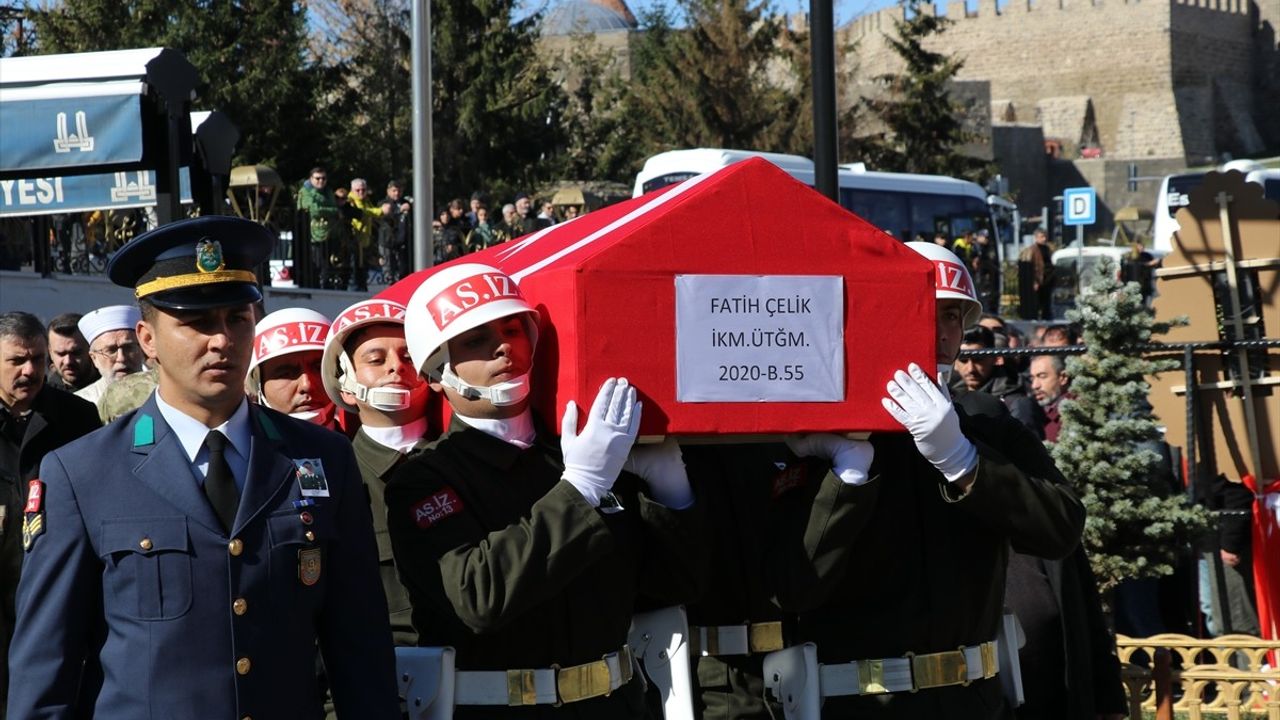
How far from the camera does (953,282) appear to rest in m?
4.78

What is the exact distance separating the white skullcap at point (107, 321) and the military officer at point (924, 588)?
182 inches

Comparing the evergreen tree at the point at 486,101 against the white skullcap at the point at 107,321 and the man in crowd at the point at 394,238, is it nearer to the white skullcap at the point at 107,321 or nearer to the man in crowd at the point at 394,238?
the man in crowd at the point at 394,238

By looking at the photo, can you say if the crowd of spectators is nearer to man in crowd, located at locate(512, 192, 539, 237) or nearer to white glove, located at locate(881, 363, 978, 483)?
man in crowd, located at locate(512, 192, 539, 237)

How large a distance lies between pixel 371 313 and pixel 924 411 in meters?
1.57

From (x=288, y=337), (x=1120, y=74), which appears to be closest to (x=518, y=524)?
(x=288, y=337)

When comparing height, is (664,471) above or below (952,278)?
below

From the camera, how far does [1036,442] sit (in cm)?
468

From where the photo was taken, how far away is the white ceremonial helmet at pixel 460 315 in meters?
3.80

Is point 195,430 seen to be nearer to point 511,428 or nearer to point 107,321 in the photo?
point 511,428

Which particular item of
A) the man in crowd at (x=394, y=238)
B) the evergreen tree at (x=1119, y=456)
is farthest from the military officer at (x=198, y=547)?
the man in crowd at (x=394, y=238)

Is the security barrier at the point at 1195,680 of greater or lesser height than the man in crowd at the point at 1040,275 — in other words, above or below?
below

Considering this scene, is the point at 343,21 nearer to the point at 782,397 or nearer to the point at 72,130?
the point at 72,130

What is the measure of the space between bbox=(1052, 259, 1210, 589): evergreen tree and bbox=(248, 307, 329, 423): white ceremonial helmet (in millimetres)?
4442

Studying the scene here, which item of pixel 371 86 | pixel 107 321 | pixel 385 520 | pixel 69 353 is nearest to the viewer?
pixel 385 520
